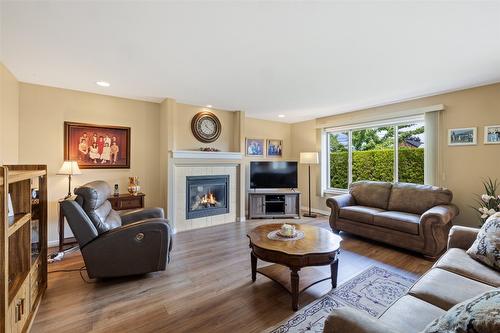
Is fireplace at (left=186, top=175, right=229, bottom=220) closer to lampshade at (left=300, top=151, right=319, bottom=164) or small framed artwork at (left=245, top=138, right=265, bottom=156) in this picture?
small framed artwork at (left=245, top=138, right=265, bottom=156)

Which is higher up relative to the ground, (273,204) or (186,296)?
(273,204)

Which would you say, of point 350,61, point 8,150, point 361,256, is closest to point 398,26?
point 350,61

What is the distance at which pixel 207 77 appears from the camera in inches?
117

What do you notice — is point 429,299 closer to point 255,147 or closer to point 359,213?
point 359,213

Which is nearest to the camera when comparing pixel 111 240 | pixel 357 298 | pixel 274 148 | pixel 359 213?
pixel 357 298

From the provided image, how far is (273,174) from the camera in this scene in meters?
5.23

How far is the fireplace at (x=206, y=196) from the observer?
4.23 metres

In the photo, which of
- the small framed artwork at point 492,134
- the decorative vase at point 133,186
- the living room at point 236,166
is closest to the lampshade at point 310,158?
the living room at point 236,166

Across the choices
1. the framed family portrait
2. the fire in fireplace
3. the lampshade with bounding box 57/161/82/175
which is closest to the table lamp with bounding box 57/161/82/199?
the lampshade with bounding box 57/161/82/175

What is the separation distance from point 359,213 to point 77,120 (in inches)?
185

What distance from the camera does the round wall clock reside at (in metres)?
4.44

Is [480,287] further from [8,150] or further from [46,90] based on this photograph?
[46,90]

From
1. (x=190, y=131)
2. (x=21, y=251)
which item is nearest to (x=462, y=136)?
(x=190, y=131)

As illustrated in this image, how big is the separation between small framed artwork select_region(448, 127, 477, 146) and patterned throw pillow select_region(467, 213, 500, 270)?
A: 1.95 meters
